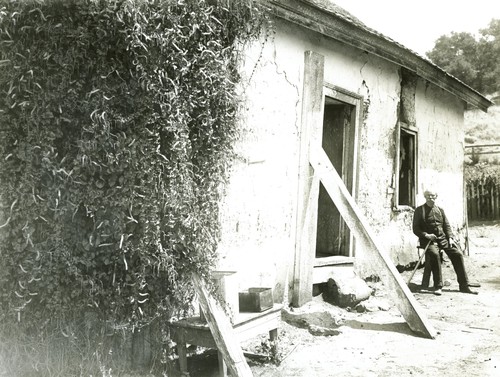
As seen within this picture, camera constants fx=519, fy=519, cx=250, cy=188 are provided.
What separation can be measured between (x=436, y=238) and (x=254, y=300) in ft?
15.2

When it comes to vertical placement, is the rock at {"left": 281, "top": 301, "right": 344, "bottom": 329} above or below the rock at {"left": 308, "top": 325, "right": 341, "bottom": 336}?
above

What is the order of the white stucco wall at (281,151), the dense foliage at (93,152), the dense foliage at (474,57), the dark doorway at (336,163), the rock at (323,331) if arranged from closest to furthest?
the dense foliage at (93,152), the white stucco wall at (281,151), the rock at (323,331), the dark doorway at (336,163), the dense foliage at (474,57)

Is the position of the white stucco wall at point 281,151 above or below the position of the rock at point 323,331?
above

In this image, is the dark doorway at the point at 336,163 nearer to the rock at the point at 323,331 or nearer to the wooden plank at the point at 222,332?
the rock at the point at 323,331

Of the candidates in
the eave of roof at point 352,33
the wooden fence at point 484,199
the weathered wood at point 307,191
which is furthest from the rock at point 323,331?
the wooden fence at point 484,199

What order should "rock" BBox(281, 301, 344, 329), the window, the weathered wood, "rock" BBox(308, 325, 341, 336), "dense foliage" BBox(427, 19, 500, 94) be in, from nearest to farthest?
"rock" BBox(308, 325, 341, 336) < "rock" BBox(281, 301, 344, 329) < the weathered wood < the window < "dense foliage" BBox(427, 19, 500, 94)

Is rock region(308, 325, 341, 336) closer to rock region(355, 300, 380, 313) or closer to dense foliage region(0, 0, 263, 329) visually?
rock region(355, 300, 380, 313)

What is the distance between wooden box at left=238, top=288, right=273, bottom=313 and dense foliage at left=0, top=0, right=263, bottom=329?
3.01 ft

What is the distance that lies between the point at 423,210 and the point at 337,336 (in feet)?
11.4

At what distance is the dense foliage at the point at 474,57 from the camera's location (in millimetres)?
34406

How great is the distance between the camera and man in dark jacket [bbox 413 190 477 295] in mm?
7777

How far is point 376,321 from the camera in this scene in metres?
5.88

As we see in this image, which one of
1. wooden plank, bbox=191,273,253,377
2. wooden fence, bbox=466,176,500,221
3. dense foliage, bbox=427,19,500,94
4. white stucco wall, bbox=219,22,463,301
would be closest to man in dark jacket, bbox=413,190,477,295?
white stucco wall, bbox=219,22,463,301

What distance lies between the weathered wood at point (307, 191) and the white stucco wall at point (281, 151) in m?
0.08
